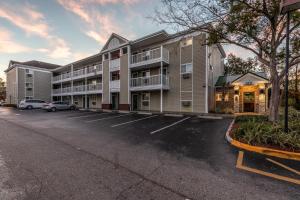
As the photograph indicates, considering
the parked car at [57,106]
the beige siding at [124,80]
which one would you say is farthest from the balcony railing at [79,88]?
the beige siding at [124,80]

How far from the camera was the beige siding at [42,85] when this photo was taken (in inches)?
1335

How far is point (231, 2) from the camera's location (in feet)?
27.4

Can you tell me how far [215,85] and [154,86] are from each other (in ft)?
27.0

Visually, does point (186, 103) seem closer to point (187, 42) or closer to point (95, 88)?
point (187, 42)

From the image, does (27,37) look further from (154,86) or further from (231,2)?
(231,2)

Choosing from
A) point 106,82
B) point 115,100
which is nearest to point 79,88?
point 106,82

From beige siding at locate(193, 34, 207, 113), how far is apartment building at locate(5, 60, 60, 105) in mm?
35580

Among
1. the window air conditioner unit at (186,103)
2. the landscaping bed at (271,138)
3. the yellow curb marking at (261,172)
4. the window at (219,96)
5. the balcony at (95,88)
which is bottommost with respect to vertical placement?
the yellow curb marking at (261,172)

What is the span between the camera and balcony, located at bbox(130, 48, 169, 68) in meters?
16.7

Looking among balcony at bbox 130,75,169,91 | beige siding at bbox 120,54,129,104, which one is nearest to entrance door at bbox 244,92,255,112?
balcony at bbox 130,75,169,91

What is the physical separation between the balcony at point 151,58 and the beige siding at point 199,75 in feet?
11.2

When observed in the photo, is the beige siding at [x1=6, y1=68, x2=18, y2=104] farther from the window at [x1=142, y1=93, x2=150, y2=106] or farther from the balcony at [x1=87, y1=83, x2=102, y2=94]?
the window at [x1=142, y1=93, x2=150, y2=106]

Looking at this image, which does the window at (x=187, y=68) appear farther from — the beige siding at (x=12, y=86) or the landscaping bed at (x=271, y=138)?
the beige siding at (x=12, y=86)

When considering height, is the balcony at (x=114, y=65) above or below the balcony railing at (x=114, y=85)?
above
